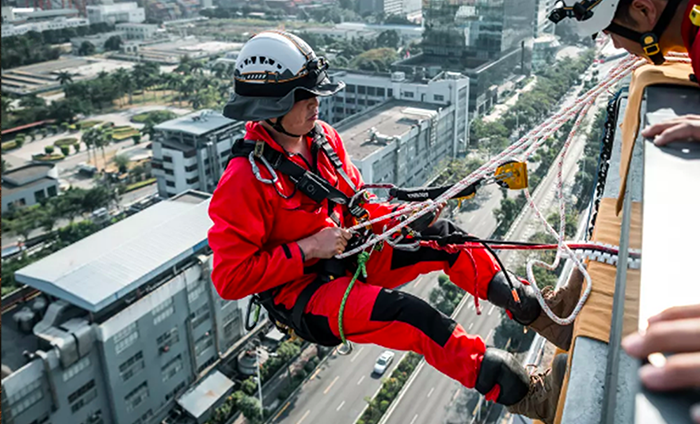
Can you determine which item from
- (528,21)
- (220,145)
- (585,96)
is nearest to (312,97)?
(585,96)

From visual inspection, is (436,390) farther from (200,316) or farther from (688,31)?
(688,31)

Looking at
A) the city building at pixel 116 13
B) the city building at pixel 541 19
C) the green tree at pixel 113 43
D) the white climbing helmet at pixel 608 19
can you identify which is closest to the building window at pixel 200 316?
the white climbing helmet at pixel 608 19

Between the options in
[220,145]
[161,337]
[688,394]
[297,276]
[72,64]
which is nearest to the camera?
[688,394]

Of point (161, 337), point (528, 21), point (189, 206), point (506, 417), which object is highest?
point (528, 21)

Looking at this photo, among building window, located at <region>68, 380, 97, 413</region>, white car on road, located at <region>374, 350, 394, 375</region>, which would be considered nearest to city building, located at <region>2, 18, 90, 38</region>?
building window, located at <region>68, 380, 97, 413</region>

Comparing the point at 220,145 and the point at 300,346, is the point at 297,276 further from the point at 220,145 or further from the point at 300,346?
the point at 220,145

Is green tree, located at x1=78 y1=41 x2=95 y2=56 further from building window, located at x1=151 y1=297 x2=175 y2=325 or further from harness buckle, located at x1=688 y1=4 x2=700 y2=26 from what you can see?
harness buckle, located at x1=688 y1=4 x2=700 y2=26
